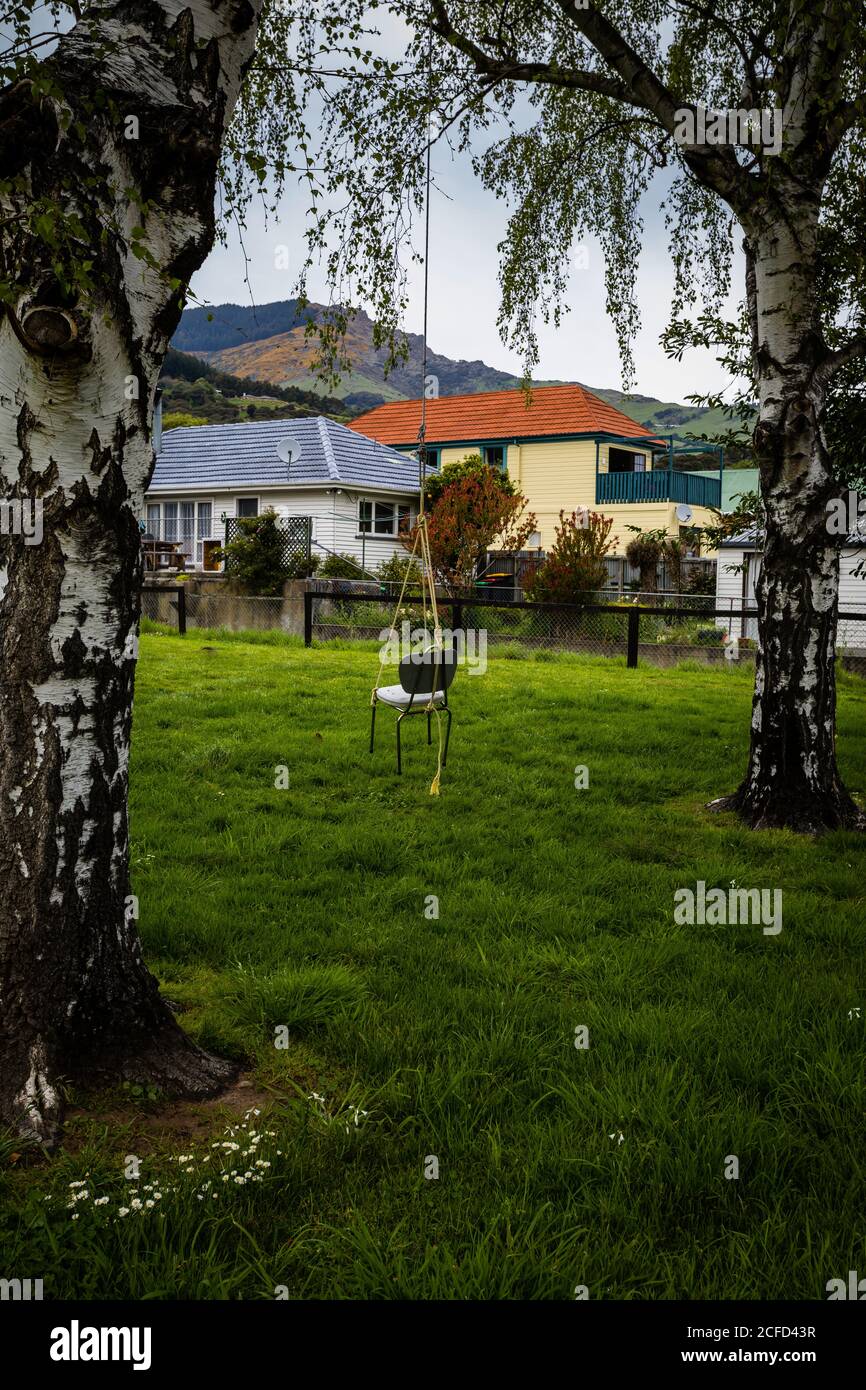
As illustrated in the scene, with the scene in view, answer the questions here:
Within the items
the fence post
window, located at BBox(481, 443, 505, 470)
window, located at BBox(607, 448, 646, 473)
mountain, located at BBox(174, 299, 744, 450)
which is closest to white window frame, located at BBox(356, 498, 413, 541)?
window, located at BBox(481, 443, 505, 470)

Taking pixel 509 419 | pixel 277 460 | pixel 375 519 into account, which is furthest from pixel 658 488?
pixel 277 460

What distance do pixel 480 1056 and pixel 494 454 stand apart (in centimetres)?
3501

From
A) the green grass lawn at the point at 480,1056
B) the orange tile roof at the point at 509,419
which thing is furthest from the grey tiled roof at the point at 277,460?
the green grass lawn at the point at 480,1056

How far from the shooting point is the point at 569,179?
376 inches

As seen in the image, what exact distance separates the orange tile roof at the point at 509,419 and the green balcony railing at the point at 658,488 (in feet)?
6.18

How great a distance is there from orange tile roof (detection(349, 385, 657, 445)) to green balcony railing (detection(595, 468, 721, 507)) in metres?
1.88

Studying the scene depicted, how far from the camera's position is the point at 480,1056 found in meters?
3.59

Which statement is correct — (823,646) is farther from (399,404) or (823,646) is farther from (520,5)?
(399,404)

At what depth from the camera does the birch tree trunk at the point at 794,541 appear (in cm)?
681

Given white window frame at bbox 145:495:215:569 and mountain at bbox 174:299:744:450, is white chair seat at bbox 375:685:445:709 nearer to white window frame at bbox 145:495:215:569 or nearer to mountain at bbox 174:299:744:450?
white window frame at bbox 145:495:215:569

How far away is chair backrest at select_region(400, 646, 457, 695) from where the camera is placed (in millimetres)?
7609

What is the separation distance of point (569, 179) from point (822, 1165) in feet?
30.2

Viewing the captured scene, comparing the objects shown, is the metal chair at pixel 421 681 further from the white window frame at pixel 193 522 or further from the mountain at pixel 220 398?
the mountain at pixel 220 398
